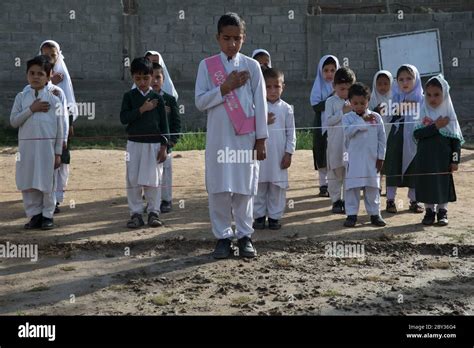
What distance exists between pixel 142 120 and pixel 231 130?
1.43 meters

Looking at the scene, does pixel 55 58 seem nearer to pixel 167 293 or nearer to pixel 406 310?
pixel 167 293

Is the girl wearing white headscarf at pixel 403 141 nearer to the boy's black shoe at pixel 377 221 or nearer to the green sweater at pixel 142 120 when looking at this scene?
the boy's black shoe at pixel 377 221

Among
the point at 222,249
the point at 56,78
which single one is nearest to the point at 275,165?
the point at 222,249

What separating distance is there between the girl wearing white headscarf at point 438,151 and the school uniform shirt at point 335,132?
35.3 inches

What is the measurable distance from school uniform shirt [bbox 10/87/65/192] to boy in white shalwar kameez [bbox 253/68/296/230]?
6.10 ft

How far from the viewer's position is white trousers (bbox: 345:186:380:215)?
7.83m

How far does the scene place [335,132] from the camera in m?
8.66

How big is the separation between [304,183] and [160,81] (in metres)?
2.76

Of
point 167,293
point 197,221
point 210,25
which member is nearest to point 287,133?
point 197,221

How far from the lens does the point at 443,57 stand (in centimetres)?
1677

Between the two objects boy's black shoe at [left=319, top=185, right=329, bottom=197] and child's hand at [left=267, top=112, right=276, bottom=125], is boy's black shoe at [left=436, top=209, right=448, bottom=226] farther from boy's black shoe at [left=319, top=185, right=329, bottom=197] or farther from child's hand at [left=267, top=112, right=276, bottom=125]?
boy's black shoe at [left=319, top=185, right=329, bottom=197]

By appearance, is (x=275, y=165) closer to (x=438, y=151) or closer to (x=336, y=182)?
(x=336, y=182)

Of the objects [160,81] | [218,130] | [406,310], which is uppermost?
[160,81]

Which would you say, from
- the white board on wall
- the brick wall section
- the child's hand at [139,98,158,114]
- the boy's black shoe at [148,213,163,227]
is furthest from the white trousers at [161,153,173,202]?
the white board on wall
